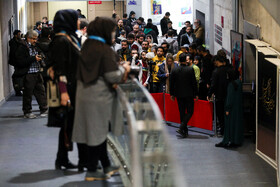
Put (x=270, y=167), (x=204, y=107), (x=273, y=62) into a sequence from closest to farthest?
1. (x=273, y=62)
2. (x=270, y=167)
3. (x=204, y=107)

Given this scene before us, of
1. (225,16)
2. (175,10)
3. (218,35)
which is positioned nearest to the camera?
(225,16)

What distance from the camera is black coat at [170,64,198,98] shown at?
11094 millimetres

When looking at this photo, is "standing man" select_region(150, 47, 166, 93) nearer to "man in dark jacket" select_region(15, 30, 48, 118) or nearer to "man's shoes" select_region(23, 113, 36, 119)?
"man in dark jacket" select_region(15, 30, 48, 118)

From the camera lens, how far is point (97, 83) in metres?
5.43

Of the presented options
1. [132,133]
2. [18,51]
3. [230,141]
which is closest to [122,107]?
[132,133]

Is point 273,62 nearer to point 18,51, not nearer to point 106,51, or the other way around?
point 106,51

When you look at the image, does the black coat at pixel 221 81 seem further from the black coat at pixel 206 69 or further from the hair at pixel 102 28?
the hair at pixel 102 28

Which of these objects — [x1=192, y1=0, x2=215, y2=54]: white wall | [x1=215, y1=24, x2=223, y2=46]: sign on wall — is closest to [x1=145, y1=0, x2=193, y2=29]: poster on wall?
[x1=192, y1=0, x2=215, y2=54]: white wall

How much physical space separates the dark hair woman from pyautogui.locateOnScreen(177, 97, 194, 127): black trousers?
5.66 metres

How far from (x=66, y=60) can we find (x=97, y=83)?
2.47 feet

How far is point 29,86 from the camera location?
1219 cm

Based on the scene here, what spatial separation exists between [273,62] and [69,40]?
3932mm

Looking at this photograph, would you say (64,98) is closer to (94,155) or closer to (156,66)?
(94,155)

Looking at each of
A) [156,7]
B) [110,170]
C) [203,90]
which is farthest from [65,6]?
[110,170]
